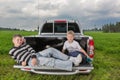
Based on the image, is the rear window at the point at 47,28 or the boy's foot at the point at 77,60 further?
the rear window at the point at 47,28

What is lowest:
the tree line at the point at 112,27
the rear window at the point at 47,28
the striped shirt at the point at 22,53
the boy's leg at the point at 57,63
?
the tree line at the point at 112,27

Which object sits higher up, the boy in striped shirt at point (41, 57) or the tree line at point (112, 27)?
the boy in striped shirt at point (41, 57)

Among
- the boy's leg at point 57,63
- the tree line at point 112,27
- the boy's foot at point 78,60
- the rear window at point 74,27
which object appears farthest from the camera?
the tree line at point 112,27

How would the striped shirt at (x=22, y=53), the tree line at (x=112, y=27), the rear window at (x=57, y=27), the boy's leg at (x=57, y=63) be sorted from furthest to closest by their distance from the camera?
1. the tree line at (x=112, y=27)
2. the rear window at (x=57, y=27)
3. the striped shirt at (x=22, y=53)
4. the boy's leg at (x=57, y=63)

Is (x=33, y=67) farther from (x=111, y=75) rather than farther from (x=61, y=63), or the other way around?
(x=111, y=75)

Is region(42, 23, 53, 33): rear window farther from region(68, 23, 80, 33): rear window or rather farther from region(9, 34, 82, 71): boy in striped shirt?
region(9, 34, 82, 71): boy in striped shirt

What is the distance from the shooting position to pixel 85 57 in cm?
738

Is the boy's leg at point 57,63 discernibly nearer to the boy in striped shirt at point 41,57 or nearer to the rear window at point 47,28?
the boy in striped shirt at point 41,57

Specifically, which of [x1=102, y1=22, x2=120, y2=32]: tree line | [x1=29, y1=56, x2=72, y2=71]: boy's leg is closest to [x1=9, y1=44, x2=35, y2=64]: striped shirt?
[x1=29, y1=56, x2=72, y2=71]: boy's leg

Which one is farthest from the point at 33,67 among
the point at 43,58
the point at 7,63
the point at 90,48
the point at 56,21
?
the point at 56,21

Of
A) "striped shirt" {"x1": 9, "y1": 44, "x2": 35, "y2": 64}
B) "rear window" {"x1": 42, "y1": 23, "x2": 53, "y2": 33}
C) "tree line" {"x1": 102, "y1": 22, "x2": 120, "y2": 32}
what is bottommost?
"tree line" {"x1": 102, "y1": 22, "x2": 120, "y2": 32}

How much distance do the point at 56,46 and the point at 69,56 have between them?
1218 mm

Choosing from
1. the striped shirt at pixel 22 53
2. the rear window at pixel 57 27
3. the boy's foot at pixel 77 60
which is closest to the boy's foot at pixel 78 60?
the boy's foot at pixel 77 60

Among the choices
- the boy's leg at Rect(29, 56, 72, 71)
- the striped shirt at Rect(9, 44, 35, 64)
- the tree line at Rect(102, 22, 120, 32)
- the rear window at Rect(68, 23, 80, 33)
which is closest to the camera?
the boy's leg at Rect(29, 56, 72, 71)
